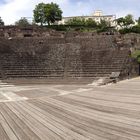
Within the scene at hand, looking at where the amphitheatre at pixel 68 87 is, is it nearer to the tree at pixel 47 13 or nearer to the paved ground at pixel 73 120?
the paved ground at pixel 73 120

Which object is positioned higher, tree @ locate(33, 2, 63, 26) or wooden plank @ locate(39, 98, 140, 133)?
tree @ locate(33, 2, 63, 26)

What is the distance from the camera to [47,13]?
2827 inches

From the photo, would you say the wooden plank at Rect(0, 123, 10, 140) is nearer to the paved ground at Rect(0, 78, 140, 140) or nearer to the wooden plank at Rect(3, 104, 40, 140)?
the paved ground at Rect(0, 78, 140, 140)

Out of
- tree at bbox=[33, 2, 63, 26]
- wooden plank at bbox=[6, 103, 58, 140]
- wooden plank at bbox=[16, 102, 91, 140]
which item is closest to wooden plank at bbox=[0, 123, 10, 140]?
wooden plank at bbox=[6, 103, 58, 140]

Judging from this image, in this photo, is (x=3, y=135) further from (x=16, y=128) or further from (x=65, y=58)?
(x=65, y=58)

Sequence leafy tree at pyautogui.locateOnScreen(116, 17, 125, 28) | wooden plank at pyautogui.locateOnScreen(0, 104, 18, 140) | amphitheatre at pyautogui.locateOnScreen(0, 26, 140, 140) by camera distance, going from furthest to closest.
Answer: leafy tree at pyautogui.locateOnScreen(116, 17, 125, 28) → amphitheatre at pyautogui.locateOnScreen(0, 26, 140, 140) → wooden plank at pyautogui.locateOnScreen(0, 104, 18, 140)

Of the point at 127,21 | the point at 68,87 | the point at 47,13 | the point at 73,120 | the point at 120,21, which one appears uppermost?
the point at 47,13

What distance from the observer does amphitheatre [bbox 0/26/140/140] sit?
10.1m

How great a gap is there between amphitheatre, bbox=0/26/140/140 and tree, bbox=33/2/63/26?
24.4 m

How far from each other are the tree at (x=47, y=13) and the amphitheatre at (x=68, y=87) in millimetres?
24399

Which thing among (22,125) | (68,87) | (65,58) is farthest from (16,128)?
(65,58)

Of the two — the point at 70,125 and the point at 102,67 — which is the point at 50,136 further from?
the point at 102,67

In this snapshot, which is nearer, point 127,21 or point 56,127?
point 56,127

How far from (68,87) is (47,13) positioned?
4816 cm
